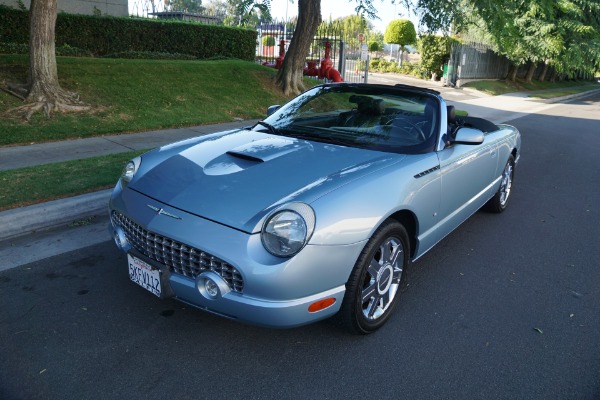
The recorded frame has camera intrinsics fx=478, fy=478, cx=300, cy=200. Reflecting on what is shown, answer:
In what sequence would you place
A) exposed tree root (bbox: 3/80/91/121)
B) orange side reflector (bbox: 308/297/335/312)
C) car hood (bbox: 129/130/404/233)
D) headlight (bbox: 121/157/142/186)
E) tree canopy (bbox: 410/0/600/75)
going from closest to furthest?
orange side reflector (bbox: 308/297/335/312) → car hood (bbox: 129/130/404/233) → headlight (bbox: 121/157/142/186) → exposed tree root (bbox: 3/80/91/121) → tree canopy (bbox: 410/0/600/75)

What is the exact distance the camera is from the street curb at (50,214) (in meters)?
4.29

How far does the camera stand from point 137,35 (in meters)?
14.7

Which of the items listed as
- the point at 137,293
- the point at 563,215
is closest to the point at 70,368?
the point at 137,293

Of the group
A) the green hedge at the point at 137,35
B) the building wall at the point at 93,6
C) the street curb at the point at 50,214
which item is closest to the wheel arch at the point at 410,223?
the street curb at the point at 50,214

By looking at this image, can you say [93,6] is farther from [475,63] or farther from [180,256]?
[475,63]

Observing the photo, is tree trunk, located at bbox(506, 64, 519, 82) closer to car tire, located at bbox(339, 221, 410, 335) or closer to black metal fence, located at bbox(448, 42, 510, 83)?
black metal fence, located at bbox(448, 42, 510, 83)

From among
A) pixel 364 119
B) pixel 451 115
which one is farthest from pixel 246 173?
pixel 451 115

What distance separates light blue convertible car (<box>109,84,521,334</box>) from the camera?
8.17 ft

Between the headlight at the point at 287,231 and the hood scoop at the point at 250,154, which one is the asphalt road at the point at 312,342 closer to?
the headlight at the point at 287,231

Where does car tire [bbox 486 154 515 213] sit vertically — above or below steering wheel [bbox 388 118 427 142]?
below

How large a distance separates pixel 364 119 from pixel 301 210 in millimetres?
1711

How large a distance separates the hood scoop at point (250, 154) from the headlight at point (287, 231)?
0.67 metres

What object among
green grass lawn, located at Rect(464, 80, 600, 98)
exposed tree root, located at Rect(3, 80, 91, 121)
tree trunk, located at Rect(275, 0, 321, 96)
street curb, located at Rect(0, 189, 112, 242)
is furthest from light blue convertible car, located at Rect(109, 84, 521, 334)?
green grass lawn, located at Rect(464, 80, 600, 98)

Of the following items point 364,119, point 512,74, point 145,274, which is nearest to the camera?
point 145,274
